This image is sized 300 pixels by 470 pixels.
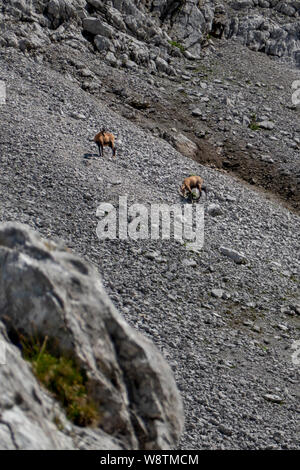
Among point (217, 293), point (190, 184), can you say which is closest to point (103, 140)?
A: point (190, 184)

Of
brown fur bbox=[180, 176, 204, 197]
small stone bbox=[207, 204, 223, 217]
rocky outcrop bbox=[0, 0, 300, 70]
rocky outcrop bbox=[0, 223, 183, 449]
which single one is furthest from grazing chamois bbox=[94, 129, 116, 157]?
rocky outcrop bbox=[0, 223, 183, 449]

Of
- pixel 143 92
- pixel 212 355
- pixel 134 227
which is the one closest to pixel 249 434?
pixel 212 355

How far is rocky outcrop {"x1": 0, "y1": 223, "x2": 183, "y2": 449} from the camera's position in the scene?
718 centimetres

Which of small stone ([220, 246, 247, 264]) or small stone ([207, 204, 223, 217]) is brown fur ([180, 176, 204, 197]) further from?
small stone ([220, 246, 247, 264])

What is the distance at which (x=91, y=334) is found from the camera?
734cm

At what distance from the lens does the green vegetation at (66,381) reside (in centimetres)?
694

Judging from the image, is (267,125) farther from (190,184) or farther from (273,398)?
(273,398)

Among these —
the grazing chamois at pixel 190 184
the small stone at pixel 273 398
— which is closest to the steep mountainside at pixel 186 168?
the small stone at pixel 273 398

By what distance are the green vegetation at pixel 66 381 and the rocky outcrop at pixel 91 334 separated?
112mm

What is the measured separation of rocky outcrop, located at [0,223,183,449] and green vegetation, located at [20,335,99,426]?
11 centimetres

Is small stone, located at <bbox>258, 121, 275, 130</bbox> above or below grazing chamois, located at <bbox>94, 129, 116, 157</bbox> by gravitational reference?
above

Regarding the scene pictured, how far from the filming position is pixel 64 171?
900 inches

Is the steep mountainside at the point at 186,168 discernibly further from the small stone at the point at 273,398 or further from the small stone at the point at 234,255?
the small stone at the point at 273,398
